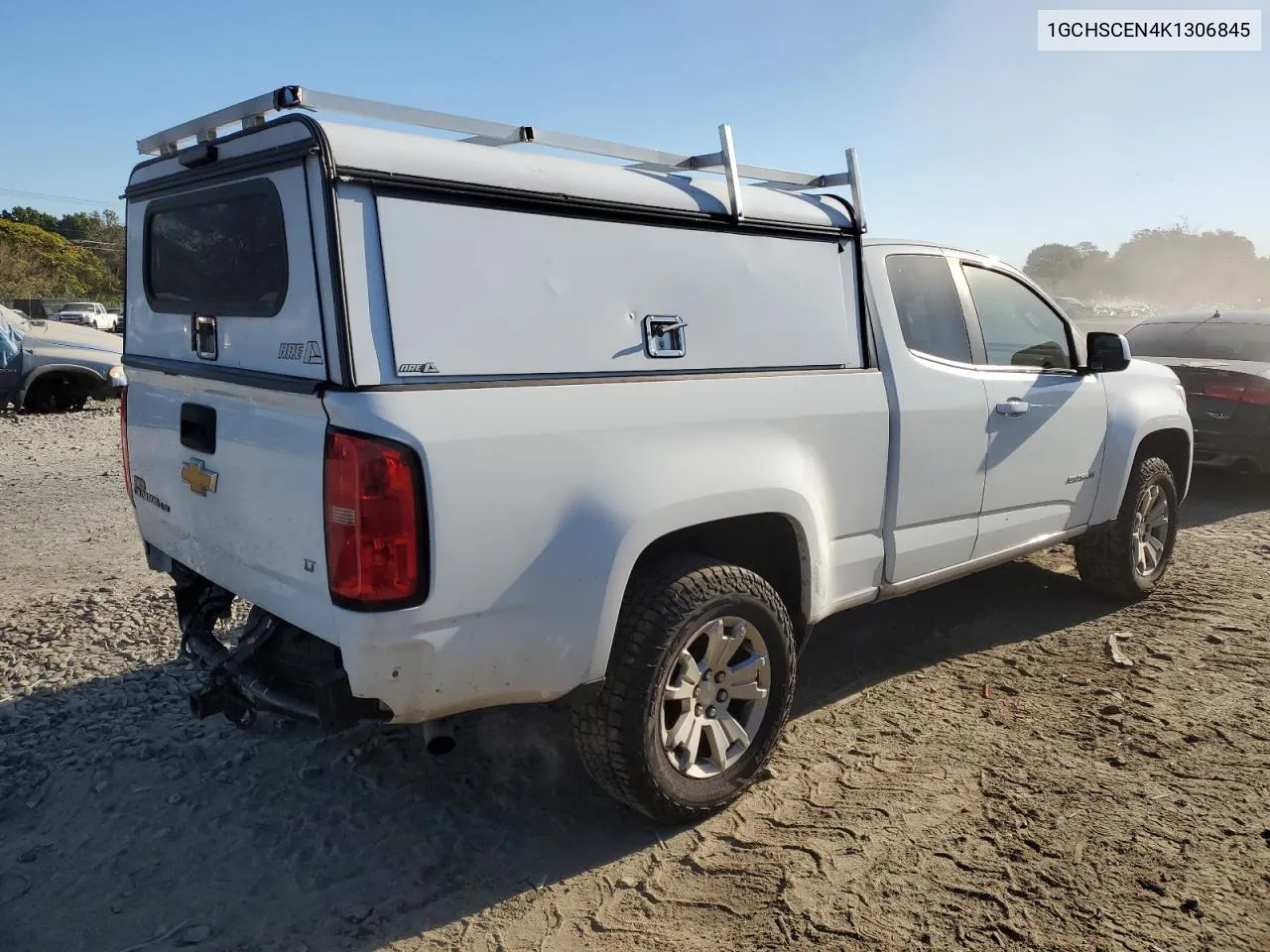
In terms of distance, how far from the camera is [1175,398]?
5.46 m

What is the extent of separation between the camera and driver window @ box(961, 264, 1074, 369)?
4336 mm

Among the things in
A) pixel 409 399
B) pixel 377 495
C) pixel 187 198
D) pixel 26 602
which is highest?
pixel 187 198

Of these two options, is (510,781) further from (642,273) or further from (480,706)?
(642,273)

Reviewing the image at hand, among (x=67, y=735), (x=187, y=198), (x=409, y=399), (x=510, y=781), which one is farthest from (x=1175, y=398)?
(x=67, y=735)

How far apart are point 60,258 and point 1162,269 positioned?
298 feet

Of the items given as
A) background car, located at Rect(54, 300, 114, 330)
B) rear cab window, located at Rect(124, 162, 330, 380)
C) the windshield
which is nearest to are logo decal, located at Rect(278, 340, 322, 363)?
rear cab window, located at Rect(124, 162, 330, 380)

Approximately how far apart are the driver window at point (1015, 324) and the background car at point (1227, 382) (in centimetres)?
405

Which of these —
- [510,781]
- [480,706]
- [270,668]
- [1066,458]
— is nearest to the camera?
[480,706]

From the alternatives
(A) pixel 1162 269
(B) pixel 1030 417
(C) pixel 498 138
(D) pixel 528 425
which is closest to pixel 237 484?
(D) pixel 528 425

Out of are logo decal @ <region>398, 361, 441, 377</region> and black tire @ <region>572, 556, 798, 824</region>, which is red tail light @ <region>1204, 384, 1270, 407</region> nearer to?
black tire @ <region>572, 556, 798, 824</region>

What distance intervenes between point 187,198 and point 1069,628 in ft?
14.7

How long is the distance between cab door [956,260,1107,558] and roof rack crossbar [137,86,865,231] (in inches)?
39.4

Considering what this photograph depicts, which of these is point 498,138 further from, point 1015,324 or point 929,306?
point 1015,324

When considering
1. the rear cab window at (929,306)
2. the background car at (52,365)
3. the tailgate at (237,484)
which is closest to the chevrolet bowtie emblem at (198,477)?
the tailgate at (237,484)
